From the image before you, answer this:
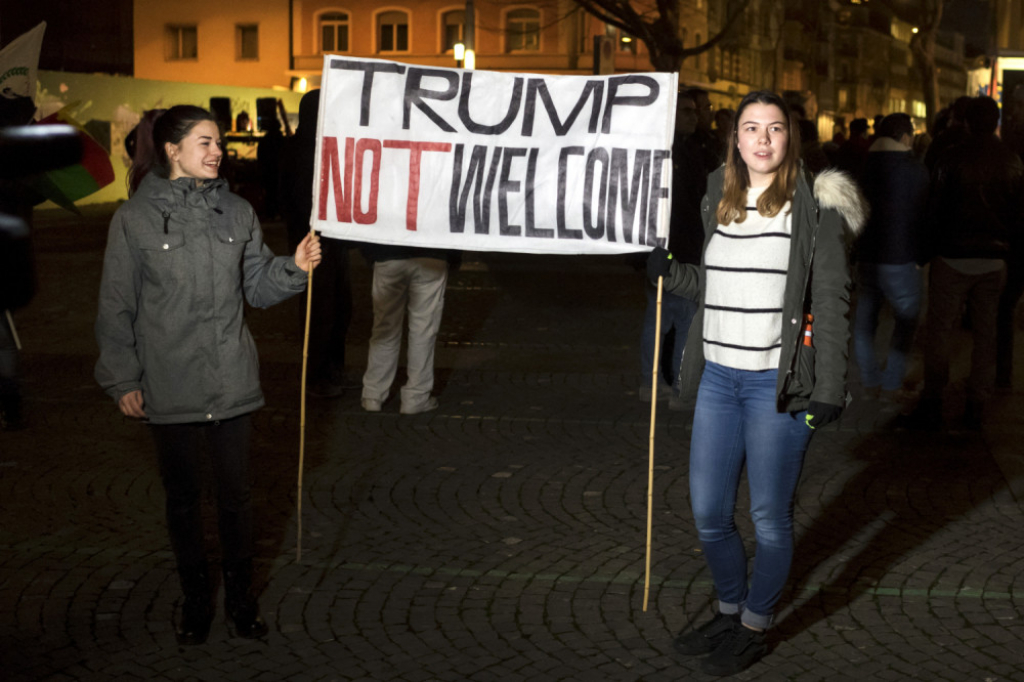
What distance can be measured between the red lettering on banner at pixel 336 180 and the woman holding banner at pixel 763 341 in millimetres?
1575

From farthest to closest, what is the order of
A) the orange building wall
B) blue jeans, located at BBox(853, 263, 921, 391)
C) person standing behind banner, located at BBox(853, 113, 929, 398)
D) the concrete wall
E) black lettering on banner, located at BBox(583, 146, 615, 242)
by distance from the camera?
the orange building wall → the concrete wall → blue jeans, located at BBox(853, 263, 921, 391) → person standing behind banner, located at BBox(853, 113, 929, 398) → black lettering on banner, located at BBox(583, 146, 615, 242)

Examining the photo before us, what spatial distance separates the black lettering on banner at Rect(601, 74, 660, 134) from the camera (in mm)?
4855

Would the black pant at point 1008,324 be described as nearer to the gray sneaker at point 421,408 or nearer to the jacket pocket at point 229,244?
the gray sneaker at point 421,408

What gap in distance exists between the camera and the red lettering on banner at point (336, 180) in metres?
5.08

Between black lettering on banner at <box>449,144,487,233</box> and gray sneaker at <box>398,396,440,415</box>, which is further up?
A: black lettering on banner at <box>449,144,487,233</box>

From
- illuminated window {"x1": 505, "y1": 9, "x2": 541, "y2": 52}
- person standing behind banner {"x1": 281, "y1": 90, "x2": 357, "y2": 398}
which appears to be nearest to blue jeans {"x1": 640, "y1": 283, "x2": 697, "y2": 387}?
person standing behind banner {"x1": 281, "y1": 90, "x2": 357, "y2": 398}

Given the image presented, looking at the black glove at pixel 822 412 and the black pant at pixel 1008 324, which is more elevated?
A: the black glove at pixel 822 412

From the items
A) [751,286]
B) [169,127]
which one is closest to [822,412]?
[751,286]

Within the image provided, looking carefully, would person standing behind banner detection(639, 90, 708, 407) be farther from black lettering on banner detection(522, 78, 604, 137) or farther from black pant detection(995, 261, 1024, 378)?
black lettering on banner detection(522, 78, 604, 137)

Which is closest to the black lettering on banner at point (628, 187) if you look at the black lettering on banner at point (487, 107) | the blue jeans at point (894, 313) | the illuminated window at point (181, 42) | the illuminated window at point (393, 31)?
the black lettering on banner at point (487, 107)

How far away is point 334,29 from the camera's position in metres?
53.5

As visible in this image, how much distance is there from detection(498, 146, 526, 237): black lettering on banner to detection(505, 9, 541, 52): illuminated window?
4624 cm

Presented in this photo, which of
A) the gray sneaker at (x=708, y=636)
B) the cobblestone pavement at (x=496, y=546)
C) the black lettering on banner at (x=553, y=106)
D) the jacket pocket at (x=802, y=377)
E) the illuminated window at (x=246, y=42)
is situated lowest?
the cobblestone pavement at (x=496, y=546)

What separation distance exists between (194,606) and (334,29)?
5141cm
